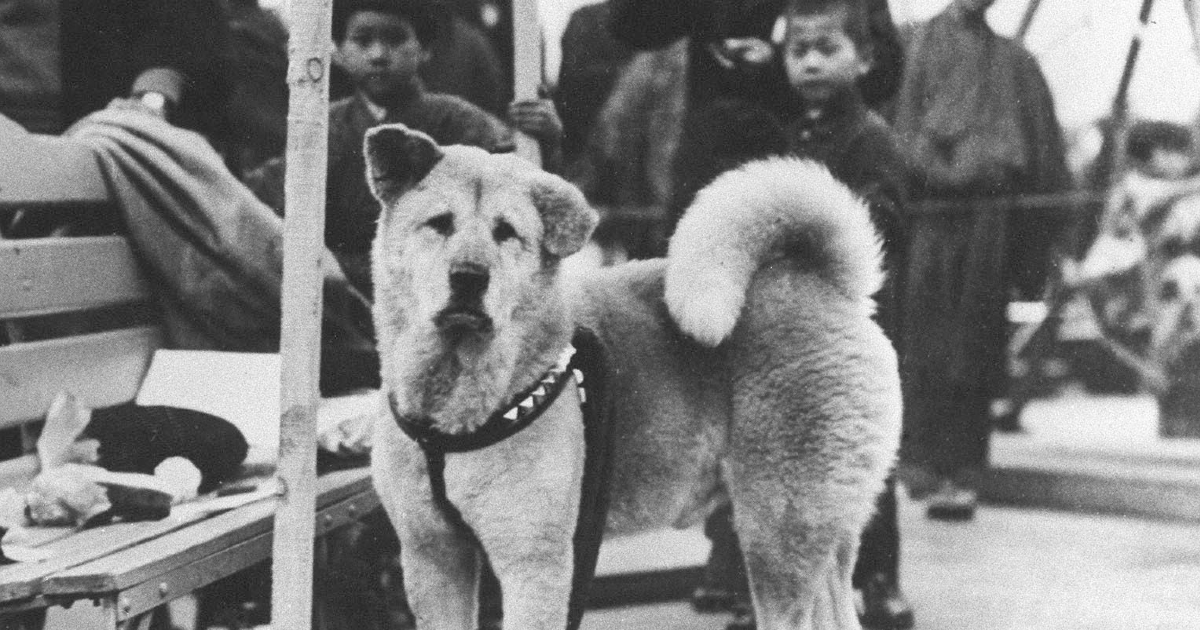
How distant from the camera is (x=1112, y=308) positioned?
915cm

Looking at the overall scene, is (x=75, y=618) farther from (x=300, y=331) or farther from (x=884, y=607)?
(x=884, y=607)

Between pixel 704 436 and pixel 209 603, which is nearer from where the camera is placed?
pixel 704 436

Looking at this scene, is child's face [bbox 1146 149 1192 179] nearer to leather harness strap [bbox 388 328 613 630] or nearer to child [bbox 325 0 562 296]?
child [bbox 325 0 562 296]

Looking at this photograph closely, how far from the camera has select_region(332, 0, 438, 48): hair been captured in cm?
464

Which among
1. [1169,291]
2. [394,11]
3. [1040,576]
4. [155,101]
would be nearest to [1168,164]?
[1169,291]

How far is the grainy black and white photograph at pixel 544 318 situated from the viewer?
3.15 metres

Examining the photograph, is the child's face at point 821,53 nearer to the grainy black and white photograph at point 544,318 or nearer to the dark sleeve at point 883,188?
the grainy black and white photograph at point 544,318

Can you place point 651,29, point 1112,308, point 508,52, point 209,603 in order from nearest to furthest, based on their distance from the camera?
point 209,603 → point 651,29 → point 508,52 → point 1112,308

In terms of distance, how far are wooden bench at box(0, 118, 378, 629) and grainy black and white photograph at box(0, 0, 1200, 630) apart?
0.04 feet

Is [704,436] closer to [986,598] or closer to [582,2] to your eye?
[986,598]

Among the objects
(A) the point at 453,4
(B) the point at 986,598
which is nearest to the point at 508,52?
(A) the point at 453,4

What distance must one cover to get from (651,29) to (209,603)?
7.57 ft

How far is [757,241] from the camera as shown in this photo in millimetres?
Answer: 3508

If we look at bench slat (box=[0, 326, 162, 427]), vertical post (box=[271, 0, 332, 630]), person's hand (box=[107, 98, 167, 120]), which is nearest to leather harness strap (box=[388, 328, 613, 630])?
vertical post (box=[271, 0, 332, 630])
